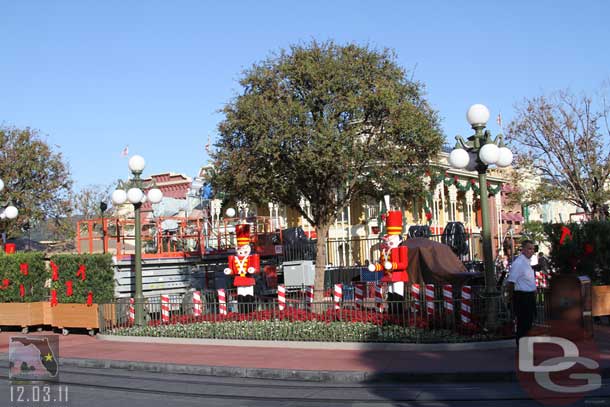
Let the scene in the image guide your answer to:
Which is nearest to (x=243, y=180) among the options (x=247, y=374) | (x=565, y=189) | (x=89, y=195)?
(x=247, y=374)

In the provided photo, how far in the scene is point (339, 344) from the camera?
1423 cm

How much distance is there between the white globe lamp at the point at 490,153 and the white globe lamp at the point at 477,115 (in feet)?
1.93

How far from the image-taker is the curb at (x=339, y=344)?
43.3ft

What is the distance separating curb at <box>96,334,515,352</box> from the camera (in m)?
13.2

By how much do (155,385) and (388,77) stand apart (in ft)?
35.2

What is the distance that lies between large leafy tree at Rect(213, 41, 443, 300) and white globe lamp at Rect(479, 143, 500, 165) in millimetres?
5159

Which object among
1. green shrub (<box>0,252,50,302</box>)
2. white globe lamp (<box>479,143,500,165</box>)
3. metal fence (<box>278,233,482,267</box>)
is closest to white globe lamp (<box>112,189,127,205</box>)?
green shrub (<box>0,252,50,302</box>)

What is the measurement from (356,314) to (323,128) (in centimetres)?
481

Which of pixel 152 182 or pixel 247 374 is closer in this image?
pixel 247 374

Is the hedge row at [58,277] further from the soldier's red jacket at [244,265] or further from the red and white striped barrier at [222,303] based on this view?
the red and white striped barrier at [222,303]

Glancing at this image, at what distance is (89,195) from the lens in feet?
170

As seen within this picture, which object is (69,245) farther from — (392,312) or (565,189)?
(392,312)

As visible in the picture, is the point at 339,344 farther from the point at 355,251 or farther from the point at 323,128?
the point at 355,251

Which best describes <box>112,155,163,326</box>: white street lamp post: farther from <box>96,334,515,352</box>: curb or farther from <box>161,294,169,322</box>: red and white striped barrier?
<box>96,334,515,352</box>: curb
